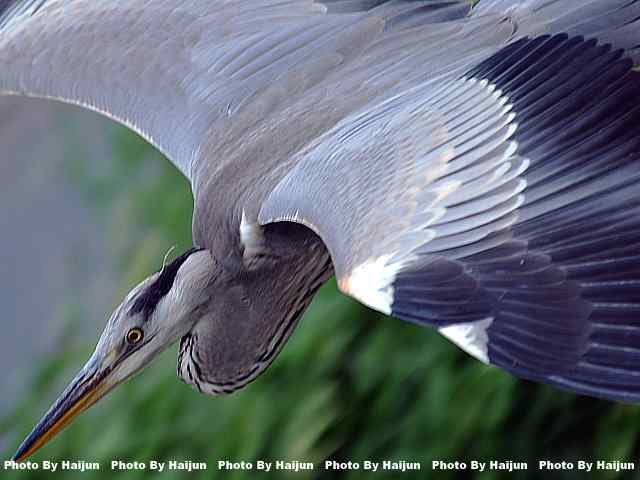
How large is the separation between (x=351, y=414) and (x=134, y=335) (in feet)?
2.26

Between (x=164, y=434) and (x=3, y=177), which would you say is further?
(x=3, y=177)

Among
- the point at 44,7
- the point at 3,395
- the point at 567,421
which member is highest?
the point at 44,7

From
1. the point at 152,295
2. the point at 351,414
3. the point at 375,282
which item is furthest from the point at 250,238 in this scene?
the point at 351,414

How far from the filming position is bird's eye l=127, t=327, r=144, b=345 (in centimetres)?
190

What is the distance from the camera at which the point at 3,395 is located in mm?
3279

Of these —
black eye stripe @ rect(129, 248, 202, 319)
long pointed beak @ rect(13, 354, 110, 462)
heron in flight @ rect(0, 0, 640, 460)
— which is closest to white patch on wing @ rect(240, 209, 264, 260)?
heron in flight @ rect(0, 0, 640, 460)

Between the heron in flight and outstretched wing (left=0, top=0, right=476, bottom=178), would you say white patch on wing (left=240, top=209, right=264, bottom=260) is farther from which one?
outstretched wing (left=0, top=0, right=476, bottom=178)

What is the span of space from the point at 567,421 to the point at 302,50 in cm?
74

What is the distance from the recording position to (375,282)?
1527 millimetres

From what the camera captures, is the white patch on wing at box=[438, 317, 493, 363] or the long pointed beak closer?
the white patch on wing at box=[438, 317, 493, 363]

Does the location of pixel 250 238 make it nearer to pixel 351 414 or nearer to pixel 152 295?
pixel 152 295

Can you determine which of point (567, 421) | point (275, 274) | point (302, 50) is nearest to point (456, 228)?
point (275, 274)

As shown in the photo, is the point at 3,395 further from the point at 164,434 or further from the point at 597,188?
Result: the point at 597,188

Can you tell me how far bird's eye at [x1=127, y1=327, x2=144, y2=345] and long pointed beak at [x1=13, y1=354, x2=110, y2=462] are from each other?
6 centimetres
